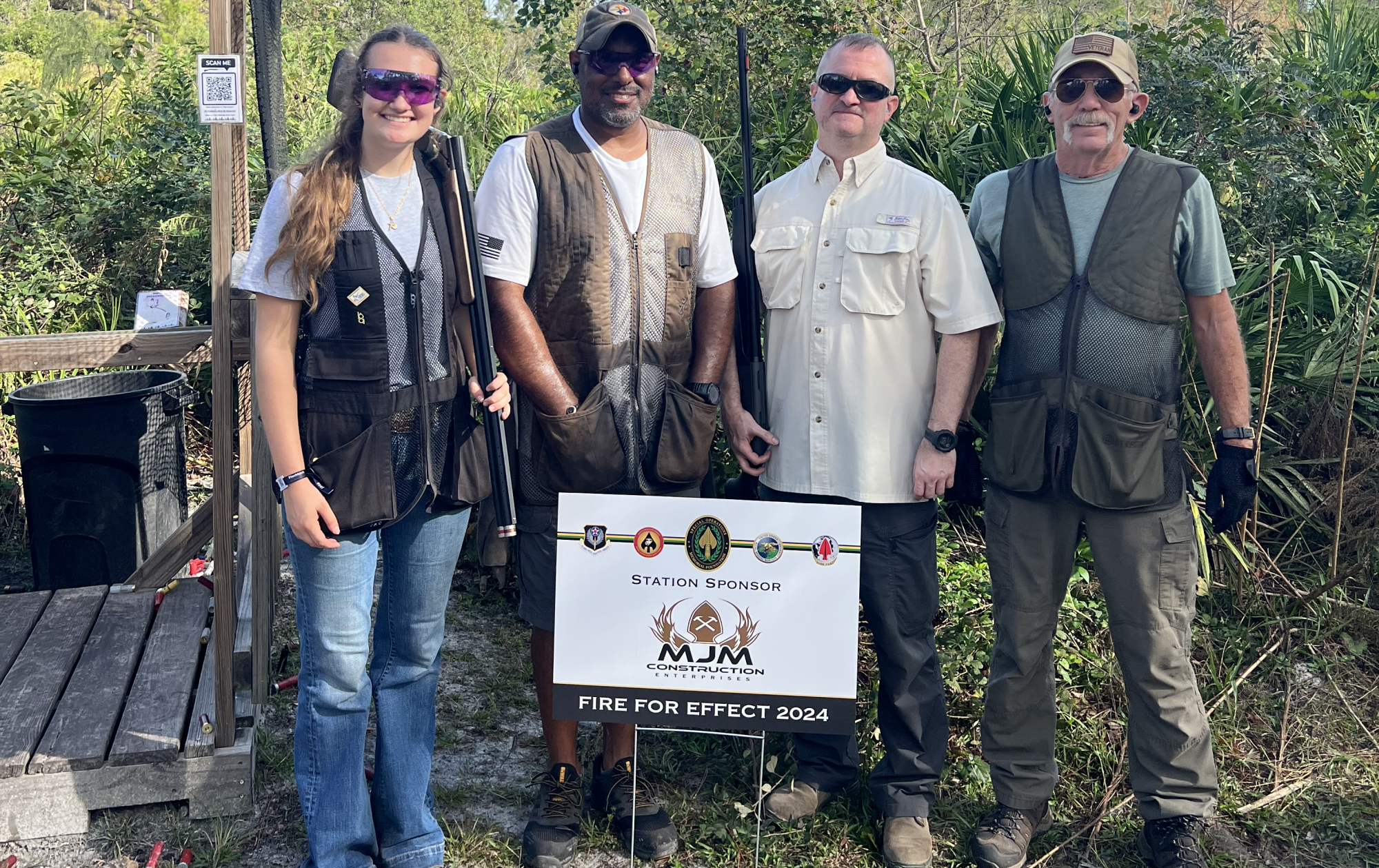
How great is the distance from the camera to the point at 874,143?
10.9 feet

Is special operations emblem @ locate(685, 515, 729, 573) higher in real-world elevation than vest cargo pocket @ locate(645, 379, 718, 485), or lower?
lower

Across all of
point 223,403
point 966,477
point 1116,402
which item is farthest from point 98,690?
point 1116,402

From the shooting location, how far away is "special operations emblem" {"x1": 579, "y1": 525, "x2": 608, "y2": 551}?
10.3 ft

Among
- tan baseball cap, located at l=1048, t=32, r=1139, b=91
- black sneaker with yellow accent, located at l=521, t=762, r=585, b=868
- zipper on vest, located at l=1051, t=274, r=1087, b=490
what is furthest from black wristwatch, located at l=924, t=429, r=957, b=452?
black sneaker with yellow accent, located at l=521, t=762, r=585, b=868

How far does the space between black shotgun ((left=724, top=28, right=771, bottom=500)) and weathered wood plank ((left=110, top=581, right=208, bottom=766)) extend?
1946 millimetres

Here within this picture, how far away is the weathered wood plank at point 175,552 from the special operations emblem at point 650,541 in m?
2.34

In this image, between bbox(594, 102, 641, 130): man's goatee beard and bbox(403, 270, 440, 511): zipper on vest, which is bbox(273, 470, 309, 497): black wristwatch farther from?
bbox(594, 102, 641, 130): man's goatee beard

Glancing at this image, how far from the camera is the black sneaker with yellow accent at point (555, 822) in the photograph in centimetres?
335

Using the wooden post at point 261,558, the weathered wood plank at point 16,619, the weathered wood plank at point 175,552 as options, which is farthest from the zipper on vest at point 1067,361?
the weathered wood plank at point 16,619

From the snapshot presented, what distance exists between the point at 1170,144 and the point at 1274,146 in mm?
446

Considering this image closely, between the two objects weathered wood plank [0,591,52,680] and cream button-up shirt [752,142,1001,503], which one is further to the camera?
weathered wood plank [0,591,52,680]

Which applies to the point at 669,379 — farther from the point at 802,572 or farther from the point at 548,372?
the point at 802,572

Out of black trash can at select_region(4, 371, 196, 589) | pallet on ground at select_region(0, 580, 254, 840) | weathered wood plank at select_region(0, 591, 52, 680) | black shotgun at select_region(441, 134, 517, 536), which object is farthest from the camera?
black trash can at select_region(4, 371, 196, 589)

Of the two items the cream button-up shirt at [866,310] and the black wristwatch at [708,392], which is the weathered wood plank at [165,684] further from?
the cream button-up shirt at [866,310]
